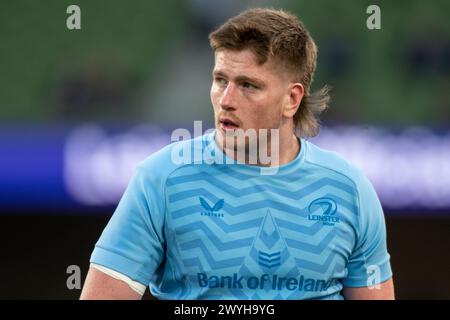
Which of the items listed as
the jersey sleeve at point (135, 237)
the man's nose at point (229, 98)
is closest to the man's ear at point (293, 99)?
the man's nose at point (229, 98)

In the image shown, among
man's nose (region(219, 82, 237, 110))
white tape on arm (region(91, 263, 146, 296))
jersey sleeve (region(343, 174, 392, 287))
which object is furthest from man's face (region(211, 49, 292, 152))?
white tape on arm (region(91, 263, 146, 296))

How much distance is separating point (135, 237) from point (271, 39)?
34.6 inches

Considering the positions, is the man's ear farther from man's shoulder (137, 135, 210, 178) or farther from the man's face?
man's shoulder (137, 135, 210, 178)

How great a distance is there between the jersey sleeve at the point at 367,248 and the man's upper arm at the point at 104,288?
34.5 inches

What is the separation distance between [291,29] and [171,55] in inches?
132

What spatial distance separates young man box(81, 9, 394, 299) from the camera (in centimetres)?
298

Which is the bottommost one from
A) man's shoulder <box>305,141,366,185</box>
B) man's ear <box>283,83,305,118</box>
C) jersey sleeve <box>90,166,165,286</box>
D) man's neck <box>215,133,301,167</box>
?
jersey sleeve <box>90,166,165,286</box>

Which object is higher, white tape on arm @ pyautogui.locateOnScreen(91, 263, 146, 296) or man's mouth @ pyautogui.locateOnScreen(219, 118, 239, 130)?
man's mouth @ pyautogui.locateOnScreen(219, 118, 239, 130)

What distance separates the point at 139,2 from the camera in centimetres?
647

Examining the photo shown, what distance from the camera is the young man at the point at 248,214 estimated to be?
9.78ft

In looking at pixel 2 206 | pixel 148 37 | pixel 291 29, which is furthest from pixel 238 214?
pixel 148 37

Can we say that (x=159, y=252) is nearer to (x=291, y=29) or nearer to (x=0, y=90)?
(x=291, y=29)

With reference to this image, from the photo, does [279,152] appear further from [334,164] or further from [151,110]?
[151,110]

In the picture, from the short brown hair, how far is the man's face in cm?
3
